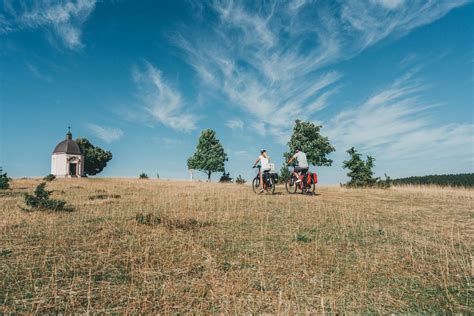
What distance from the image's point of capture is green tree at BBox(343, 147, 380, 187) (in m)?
30.1

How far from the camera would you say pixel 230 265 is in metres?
5.39

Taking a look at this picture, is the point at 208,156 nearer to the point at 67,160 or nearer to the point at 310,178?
the point at 67,160

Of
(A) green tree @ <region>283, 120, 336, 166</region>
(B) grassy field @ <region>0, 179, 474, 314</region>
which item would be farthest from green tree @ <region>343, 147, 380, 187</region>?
(B) grassy field @ <region>0, 179, 474, 314</region>

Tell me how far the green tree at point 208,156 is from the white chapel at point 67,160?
2295 centimetres

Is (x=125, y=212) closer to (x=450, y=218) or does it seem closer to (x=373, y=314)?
(x=373, y=314)

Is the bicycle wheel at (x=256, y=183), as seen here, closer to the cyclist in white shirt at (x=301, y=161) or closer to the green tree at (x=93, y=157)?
the cyclist in white shirt at (x=301, y=161)

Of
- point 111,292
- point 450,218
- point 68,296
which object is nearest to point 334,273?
point 111,292

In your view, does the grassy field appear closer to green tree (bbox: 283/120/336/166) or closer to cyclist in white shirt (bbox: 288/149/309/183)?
cyclist in white shirt (bbox: 288/149/309/183)

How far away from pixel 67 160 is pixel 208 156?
28.2 m

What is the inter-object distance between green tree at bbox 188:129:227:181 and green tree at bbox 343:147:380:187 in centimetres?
3184

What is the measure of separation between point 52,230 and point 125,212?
3.10 meters

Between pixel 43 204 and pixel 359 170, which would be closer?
pixel 43 204

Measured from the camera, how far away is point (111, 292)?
4.30 meters

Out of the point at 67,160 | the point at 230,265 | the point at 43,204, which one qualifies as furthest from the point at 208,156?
the point at 230,265
